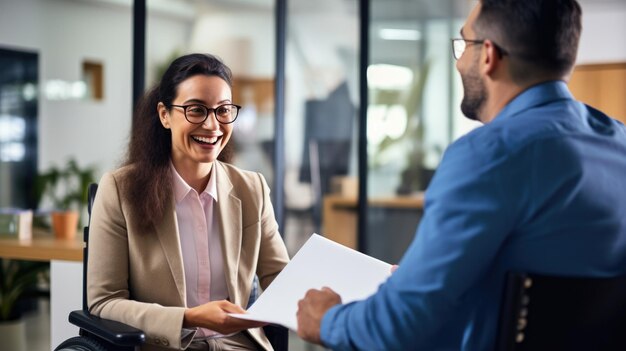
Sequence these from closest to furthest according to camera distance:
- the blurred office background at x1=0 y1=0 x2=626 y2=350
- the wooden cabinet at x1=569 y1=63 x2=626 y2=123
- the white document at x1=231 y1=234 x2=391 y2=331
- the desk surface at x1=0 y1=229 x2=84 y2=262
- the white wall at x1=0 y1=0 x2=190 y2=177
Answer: the white document at x1=231 y1=234 x2=391 y2=331, the desk surface at x1=0 y1=229 x2=84 y2=262, the blurred office background at x1=0 y1=0 x2=626 y2=350, the white wall at x1=0 y1=0 x2=190 y2=177, the wooden cabinet at x1=569 y1=63 x2=626 y2=123

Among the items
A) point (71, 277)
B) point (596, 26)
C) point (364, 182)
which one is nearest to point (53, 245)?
point (71, 277)

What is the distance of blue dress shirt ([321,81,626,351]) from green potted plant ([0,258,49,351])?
3.72m

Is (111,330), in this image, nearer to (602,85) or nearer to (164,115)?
(164,115)

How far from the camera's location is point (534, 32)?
1.44 meters

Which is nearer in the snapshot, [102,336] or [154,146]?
[102,336]

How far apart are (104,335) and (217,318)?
0.26m

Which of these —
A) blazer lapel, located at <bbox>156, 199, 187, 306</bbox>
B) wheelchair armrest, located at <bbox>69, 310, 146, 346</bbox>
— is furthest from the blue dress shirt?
blazer lapel, located at <bbox>156, 199, 187, 306</bbox>

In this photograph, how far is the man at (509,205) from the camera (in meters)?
1.34

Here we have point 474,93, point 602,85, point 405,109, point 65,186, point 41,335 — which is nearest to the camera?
point 474,93

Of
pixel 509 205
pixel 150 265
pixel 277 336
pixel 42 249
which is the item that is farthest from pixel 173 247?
pixel 42 249

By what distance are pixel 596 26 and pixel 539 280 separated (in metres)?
7.32

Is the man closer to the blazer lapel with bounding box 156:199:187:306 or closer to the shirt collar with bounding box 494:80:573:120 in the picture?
the shirt collar with bounding box 494:80:573:120

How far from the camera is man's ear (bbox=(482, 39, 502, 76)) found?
148 cm

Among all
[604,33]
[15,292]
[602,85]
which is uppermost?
[604,33]
